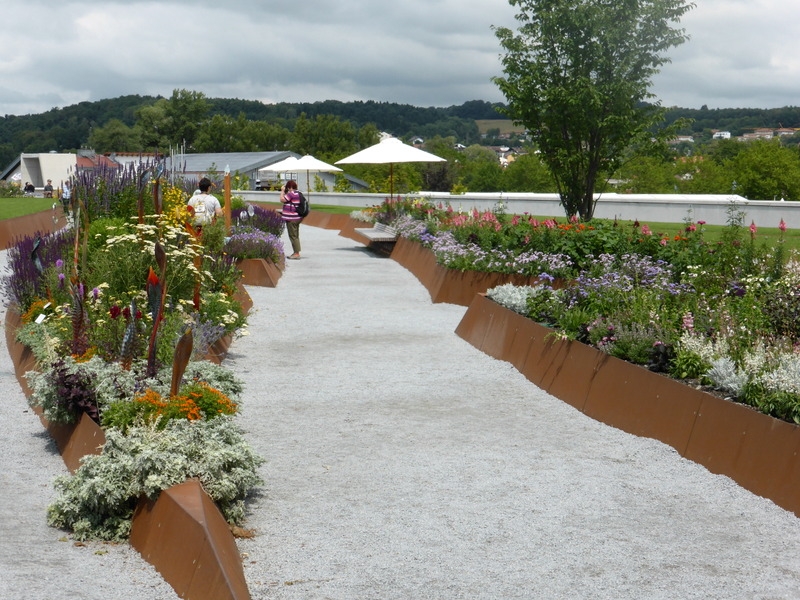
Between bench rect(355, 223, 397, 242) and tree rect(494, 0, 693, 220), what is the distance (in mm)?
3970

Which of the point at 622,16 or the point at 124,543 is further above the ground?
the point at 622,16

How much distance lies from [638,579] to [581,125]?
2147cm

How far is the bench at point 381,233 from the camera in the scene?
25.4m

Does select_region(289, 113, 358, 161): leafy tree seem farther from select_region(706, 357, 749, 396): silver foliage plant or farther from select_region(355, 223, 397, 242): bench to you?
select_region(706, 357, 749, 396): silver foliage plant

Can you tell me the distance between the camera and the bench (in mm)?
25438

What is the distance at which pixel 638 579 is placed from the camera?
5.27 m

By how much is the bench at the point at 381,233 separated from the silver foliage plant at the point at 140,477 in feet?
63.2

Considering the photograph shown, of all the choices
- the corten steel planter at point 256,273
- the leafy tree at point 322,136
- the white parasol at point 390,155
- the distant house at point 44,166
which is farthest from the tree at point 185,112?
the corten steel planter at point 256,273

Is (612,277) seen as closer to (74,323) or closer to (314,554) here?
(74,323)

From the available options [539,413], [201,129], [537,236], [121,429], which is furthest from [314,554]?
[201,129]

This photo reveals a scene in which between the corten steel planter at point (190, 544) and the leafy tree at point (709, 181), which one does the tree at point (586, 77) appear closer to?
the corten steel planter at point (190, 544)

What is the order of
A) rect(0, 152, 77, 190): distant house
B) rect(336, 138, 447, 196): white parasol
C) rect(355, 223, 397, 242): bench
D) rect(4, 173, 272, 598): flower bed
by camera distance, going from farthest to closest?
rect(0, 152, 77, 190): distant house → rect(336, 138, 447, 196): white parasol → rect(355, 223, 397, 242): bench → rect(4, 173, 272, 598): flower bed

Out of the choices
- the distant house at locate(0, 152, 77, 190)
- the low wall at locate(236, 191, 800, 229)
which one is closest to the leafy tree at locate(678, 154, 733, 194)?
the low wall at locate(236, 191, 800, 229)

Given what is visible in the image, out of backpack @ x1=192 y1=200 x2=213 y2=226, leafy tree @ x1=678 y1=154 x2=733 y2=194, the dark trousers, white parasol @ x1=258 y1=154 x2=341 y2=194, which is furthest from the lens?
leafy tree @ x1=678 y1=154 x2=733 y2=194
